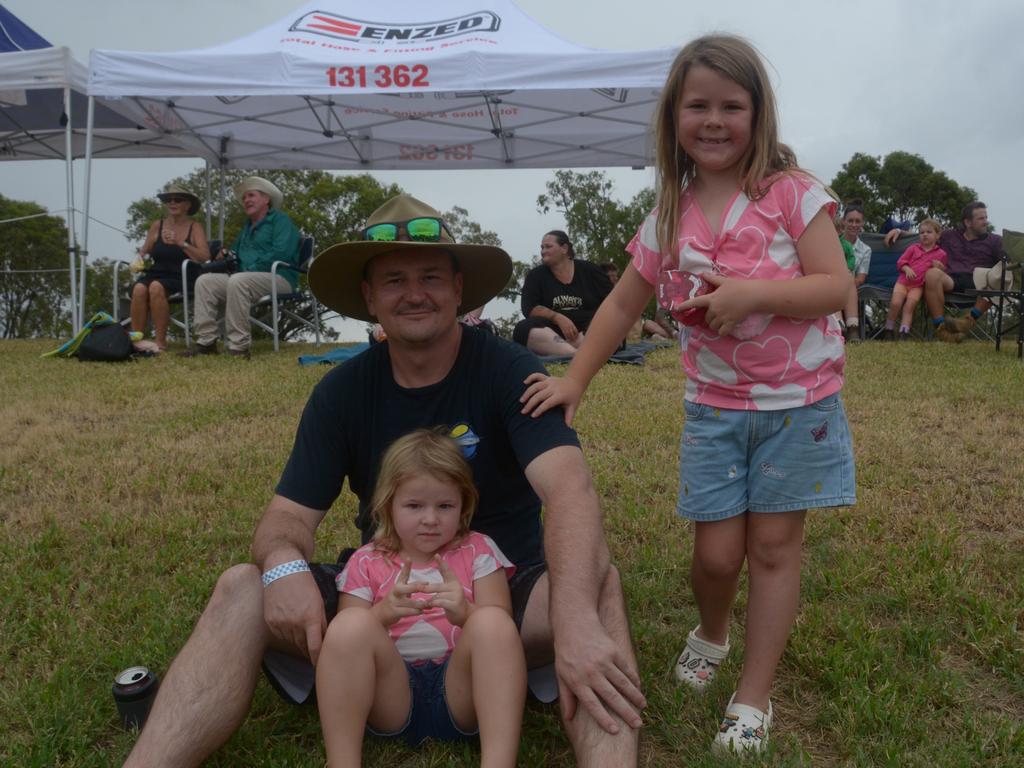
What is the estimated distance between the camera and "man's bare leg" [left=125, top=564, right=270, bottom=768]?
5.84 ft

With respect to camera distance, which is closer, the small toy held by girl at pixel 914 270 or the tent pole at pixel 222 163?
the small toy held by girl at pixel 914 270

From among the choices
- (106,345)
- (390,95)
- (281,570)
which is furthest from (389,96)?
(281,570)

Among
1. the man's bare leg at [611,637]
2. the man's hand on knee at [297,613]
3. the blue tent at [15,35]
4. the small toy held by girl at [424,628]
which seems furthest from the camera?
the blue tent at [15,35]

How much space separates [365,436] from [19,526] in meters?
2.13

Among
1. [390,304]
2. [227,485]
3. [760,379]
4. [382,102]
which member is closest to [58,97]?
[382,102]

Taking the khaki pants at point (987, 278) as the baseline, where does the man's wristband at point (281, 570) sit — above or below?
below

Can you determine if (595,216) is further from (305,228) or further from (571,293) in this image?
(571,293)

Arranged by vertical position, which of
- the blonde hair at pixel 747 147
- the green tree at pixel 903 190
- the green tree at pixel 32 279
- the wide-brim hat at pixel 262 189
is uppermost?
the green tree at pixel 903 190

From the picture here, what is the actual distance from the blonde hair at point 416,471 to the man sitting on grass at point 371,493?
0.38 ft

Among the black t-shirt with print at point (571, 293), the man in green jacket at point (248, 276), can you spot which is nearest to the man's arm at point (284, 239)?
the man in green jacket at point (248, 276)

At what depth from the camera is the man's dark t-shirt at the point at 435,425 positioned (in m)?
2.26

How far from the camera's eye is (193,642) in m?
1.91

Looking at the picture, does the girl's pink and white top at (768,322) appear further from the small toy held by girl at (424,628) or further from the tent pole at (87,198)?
the tent pole at (87,198)

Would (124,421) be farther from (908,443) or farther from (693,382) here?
(908,443)
